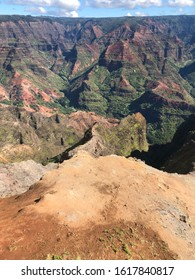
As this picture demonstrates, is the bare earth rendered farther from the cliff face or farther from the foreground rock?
the cliff face

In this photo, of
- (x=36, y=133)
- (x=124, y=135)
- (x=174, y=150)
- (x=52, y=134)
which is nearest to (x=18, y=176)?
(x=174, y=150)

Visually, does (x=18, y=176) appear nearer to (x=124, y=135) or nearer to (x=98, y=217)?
(x=98, y=217)

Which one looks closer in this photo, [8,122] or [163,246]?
[163,246]

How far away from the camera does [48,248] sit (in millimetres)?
30031

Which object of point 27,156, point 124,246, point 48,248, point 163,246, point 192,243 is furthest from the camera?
point 27,156

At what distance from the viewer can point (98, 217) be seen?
3669cm

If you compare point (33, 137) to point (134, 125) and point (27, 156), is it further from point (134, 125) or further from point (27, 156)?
point (134, 125)

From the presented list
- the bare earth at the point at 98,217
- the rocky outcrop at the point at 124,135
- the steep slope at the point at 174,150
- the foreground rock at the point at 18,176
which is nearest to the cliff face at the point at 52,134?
the rocky outcrop at the point at 124,135

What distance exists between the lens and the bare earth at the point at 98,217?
3092 cm

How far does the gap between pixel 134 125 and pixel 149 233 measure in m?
128

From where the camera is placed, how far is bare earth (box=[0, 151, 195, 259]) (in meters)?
30.9

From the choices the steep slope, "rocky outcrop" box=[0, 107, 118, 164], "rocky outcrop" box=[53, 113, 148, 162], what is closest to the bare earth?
the steep slope

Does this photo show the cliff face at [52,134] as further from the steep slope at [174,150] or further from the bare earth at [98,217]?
the bare earth at [98,217]
